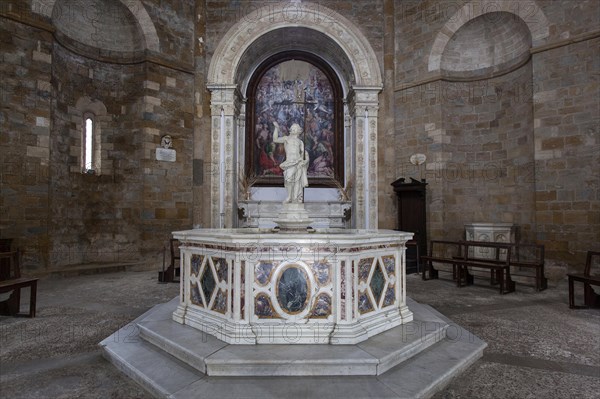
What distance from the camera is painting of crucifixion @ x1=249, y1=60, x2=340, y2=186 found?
35.1 ft

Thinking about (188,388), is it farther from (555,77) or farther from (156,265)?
(555,77)

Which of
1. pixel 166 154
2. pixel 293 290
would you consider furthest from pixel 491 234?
pixel 166 154

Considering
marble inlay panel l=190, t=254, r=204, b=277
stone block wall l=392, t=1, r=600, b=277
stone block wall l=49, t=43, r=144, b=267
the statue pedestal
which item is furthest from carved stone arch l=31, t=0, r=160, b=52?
marble inlay panel l=190, t=254, r=204, b=277

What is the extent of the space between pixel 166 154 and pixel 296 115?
4.05m

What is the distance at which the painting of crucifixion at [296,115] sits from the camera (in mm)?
10688

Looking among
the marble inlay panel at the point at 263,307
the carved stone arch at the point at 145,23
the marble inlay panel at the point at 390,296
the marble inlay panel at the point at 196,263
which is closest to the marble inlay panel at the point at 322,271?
the marble inlay panel at the point at 263,307

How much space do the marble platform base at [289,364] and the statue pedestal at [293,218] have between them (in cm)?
151

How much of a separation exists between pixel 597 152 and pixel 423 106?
3.79 meters

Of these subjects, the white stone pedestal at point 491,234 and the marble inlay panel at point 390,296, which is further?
the white stone pedestal at point 491,234

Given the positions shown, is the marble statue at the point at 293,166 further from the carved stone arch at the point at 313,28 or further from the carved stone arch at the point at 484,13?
the carved stone arch at the point at 484,13

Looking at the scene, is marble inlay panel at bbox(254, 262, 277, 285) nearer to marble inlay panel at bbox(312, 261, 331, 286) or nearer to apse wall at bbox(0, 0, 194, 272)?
marble inlay panel at bbox(312, 261, 331, 286)

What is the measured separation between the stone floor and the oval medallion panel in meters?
0.70

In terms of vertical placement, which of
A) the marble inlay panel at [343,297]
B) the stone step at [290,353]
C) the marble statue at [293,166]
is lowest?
the stone step at [290,353]

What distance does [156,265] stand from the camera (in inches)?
330
